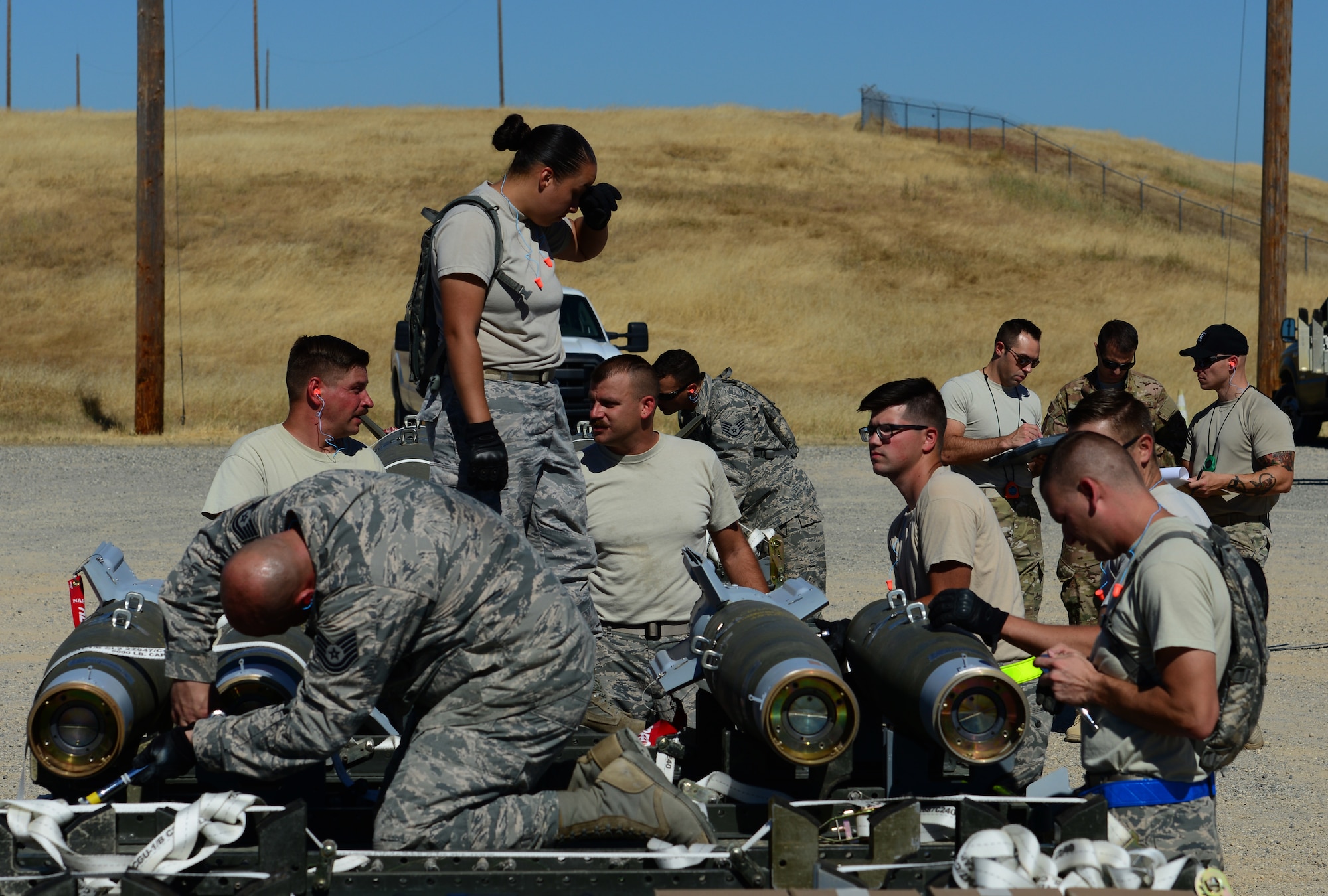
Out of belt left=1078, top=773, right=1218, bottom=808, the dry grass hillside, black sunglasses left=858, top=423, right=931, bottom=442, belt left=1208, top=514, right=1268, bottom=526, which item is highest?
the dry grass hillside

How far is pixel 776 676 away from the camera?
376 cm

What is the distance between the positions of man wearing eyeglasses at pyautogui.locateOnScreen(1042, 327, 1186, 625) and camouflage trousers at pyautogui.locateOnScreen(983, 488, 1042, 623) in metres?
0.15

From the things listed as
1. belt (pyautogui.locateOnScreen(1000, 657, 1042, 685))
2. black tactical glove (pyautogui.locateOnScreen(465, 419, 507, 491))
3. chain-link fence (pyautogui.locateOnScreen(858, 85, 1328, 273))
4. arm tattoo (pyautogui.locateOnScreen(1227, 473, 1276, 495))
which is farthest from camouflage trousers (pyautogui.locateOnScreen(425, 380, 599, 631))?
chain-link fence (pyautogui.locateOnScreen(858, 85, 1328, 273))

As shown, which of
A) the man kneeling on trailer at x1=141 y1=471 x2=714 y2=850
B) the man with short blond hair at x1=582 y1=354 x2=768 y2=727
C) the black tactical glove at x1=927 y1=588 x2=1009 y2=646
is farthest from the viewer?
the man with short blond hair at x1=582 y1=354 x2=768 y2=727

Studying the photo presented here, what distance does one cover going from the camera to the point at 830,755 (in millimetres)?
3816

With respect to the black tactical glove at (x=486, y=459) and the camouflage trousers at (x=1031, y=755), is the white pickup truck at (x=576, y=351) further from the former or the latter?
the camouflage trousers at (x=1031, y=755)

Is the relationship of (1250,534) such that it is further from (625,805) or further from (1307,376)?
(1307,376)

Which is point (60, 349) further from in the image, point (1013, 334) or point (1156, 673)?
point (1156, 673)

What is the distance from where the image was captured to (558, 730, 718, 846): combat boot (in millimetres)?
3951

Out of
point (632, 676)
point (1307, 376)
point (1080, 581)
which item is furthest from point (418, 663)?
point (1307, 376)

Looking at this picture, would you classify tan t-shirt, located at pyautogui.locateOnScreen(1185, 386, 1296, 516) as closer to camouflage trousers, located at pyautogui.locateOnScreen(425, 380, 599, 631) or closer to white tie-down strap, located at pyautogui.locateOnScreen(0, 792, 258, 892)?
camouflage trousers, located at pyautogui.locateOnScreen(425, 380, 599, 631)

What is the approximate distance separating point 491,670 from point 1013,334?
4.35 metres

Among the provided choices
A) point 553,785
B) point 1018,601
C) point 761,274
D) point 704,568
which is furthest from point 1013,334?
point 761,274

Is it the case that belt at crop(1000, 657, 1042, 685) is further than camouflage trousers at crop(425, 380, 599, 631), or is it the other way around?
camouflage trousers at crop(425, 380, 599, 631)
